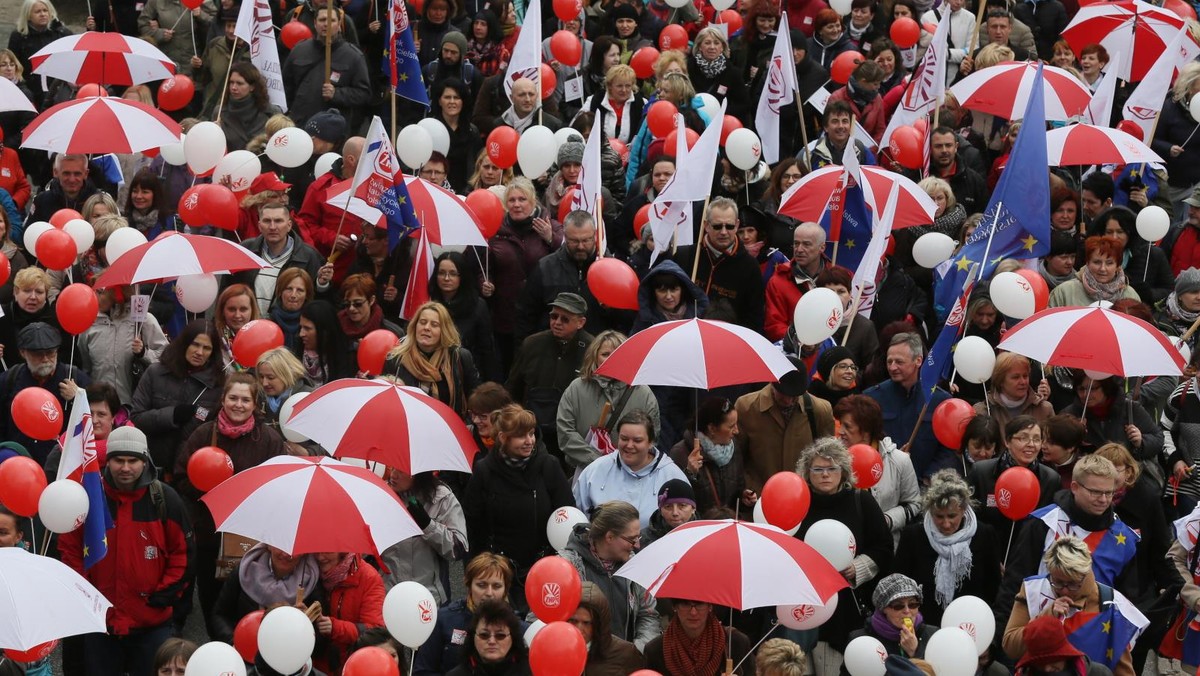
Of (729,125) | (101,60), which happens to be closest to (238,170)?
(101,60)

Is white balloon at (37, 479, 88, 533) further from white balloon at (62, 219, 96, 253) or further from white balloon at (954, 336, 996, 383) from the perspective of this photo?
white balloon at (954, 336, 996, 383)

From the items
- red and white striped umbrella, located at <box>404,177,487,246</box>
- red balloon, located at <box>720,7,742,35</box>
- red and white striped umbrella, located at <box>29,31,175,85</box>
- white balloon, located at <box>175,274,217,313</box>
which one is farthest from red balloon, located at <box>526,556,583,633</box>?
red balloon, located at <box>720,7,742,35</box>

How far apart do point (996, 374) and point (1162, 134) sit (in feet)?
16.2

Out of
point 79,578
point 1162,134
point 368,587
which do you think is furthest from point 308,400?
point 1162,134

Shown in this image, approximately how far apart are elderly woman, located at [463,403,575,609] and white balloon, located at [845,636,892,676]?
196cm

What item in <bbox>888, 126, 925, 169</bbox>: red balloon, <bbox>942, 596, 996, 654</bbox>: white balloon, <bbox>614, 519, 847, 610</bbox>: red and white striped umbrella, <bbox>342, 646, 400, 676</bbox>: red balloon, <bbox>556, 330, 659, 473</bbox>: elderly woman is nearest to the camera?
<bbox>342, 646, 400, 676</bbox>: red balloon

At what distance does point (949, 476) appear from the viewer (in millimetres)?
10242

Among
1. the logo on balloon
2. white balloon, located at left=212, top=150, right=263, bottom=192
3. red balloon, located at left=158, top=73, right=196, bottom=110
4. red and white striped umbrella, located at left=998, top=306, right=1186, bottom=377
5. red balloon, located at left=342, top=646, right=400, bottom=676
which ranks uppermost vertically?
red and white striped umbrella, located at left=998, top=306, right=1186, bottom=377

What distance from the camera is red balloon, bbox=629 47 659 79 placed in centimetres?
1647

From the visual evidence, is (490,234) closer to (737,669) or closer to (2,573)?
(737,669)

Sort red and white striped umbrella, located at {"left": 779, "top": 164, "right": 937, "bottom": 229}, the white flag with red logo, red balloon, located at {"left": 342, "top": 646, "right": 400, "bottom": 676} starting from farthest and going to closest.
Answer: the white flag with red logo → red and white striped umbrella, located at {"left": 779, "top": 164, "right": 937, "bottom": 229} → red balloon, located at {"left": 342, "top": 646, "right": 400, "bottom": 676}

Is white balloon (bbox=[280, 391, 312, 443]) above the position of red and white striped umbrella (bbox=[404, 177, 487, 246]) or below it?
below

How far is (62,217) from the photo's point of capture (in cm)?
1330

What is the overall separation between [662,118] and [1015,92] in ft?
8.56
